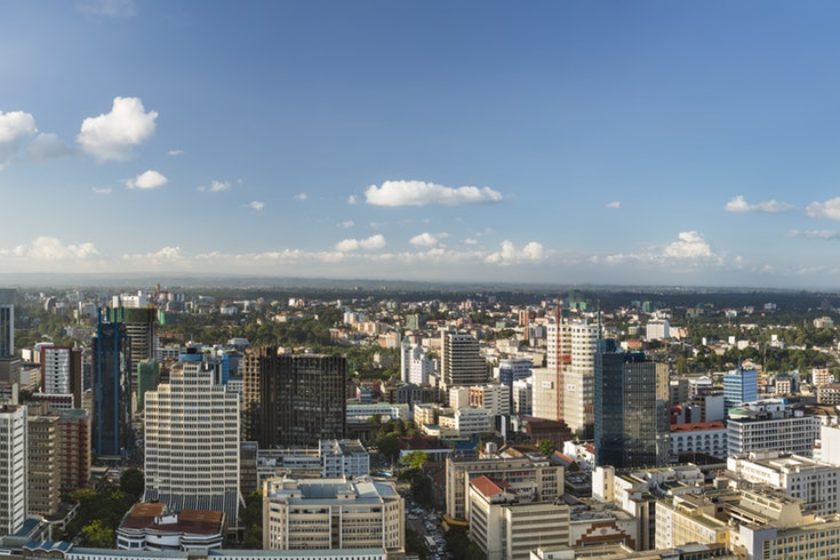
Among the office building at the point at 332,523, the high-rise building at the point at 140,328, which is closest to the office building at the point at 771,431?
the office building at the point at 332,523

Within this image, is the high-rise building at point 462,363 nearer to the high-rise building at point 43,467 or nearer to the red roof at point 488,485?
the red roof at point 488,485

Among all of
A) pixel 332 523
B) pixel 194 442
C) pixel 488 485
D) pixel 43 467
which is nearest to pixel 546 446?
pixel 488 485

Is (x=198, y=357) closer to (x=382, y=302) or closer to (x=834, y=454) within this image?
(x=834, y=454)

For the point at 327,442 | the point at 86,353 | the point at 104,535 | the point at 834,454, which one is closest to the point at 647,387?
the point at 834,454

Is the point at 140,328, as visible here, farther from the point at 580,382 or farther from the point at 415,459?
the point at 580,382

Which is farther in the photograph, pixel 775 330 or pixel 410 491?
pixel 775 330

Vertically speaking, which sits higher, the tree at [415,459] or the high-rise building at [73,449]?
the high-rise building at [73,449]
